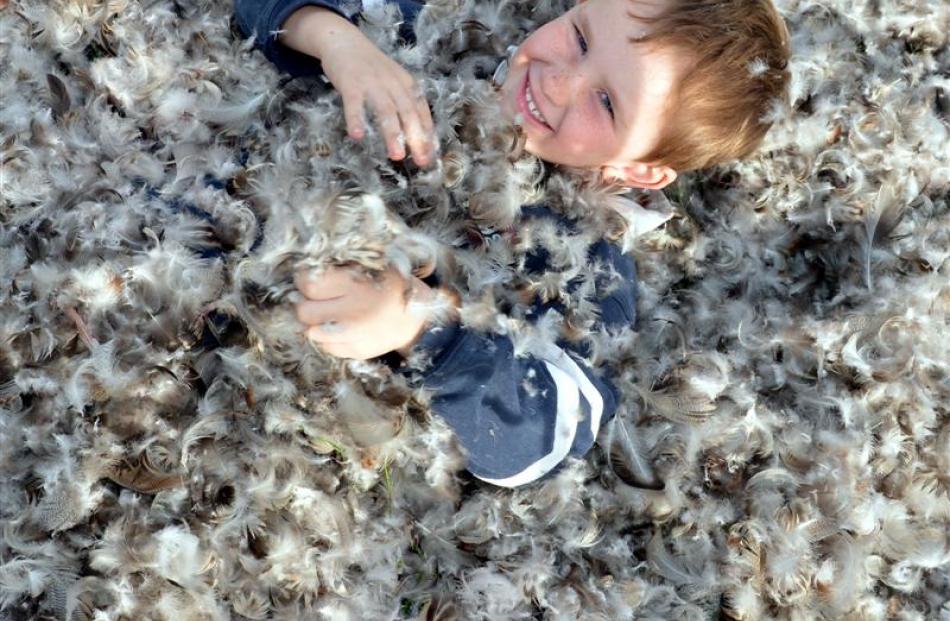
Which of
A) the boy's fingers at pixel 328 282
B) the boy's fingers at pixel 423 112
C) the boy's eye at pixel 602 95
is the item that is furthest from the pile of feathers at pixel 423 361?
the boy's eye at pixel 602 95

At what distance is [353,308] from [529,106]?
84 centimetres

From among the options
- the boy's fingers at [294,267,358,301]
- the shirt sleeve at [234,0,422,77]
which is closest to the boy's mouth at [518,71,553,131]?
the shirt sleeve at [234,0,422,77]

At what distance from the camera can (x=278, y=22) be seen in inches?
103

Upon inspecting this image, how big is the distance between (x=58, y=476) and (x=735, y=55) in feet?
7.04

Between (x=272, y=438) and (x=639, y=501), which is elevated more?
(x=272, y=438)

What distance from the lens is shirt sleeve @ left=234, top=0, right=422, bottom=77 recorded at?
262 cm

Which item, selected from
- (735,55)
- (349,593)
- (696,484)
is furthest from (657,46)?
(349,593)

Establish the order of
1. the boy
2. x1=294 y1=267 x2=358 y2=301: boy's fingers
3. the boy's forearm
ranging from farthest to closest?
the boy's forearm, the boy, x1=294 y1=267 x2=358 y2=301: boy's fingers

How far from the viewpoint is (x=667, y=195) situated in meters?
3.05

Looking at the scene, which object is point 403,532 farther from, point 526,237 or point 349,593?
point 526,237

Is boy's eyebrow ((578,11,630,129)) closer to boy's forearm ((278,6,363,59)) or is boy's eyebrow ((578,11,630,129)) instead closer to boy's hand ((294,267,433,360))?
boy's forearm ((278,6,363,59))

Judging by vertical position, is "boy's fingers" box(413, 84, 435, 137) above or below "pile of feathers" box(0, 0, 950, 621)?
above

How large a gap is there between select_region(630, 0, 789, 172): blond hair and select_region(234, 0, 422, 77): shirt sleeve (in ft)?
3.05

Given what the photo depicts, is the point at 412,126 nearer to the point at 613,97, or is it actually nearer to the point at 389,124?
the point at 389,124
